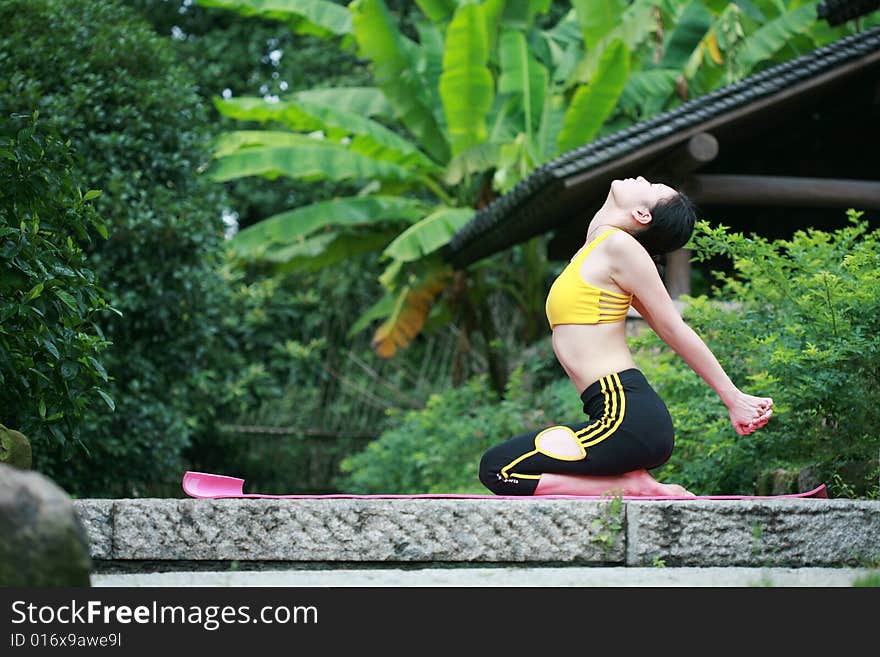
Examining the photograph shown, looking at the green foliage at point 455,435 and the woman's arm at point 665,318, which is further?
the green foliage at point 455,435

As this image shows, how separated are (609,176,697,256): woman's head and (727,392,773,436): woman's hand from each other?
0.65 meters

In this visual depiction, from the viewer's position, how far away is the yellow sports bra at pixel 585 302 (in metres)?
3.97

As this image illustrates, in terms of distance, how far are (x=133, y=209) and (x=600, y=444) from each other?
19.0 ft

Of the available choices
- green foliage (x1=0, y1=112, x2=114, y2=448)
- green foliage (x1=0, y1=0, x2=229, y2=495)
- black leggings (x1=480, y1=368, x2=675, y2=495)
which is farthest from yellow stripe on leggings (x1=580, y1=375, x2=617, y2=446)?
green foliage (x1=0, y1=0, x2=229, y2=495)

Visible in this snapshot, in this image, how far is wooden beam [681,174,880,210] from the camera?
28.9 feet

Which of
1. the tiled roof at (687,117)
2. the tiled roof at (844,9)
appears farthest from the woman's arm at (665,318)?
the tiled roof at (844,9)

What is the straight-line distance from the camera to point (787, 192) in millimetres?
8922

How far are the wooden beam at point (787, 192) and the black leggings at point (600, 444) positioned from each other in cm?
514

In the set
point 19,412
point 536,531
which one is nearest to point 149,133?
point 19,412

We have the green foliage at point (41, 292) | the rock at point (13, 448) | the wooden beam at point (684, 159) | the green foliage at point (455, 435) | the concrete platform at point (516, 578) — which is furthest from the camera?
the green foliage at point (455, 435)

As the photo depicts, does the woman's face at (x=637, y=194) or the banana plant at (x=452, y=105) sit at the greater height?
the banana plant at (x=452, y=105)

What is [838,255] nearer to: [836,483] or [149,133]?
[836,483]

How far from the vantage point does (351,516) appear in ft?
11.1

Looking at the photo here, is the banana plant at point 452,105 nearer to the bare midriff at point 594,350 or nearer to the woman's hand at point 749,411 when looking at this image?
the bare midriff at point 594,350
